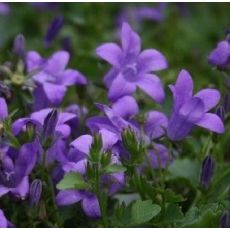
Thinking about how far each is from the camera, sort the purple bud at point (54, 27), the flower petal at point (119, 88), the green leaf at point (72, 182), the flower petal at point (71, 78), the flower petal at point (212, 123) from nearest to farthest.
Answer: the green leaf at point (72, 182) → the flower petal at point (212, 123) → the flower petal at point (119, 88) → the flower petal at point (71, 78) → the purple bud at point (54, 27)

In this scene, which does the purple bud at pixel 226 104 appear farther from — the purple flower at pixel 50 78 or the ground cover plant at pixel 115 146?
the purple flower at pixel 50 78

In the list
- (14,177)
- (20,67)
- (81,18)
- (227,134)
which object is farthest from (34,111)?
(81,18)

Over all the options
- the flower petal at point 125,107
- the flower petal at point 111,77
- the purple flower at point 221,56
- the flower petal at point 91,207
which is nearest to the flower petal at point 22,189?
the flower petal at point 91,207

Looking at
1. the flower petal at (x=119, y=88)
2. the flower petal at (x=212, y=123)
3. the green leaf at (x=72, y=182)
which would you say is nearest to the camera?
the green leaf at (x=72, y=182)

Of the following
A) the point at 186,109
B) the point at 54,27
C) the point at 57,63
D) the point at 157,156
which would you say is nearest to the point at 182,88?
the point at 186,109

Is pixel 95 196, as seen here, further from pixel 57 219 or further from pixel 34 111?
pixel 34 111

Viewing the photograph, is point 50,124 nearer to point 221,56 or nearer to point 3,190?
point 3,190

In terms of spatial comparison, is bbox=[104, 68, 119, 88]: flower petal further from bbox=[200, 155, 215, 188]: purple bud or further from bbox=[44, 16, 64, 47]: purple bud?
bbox=[44, 16, 64, 47]: purple bud
